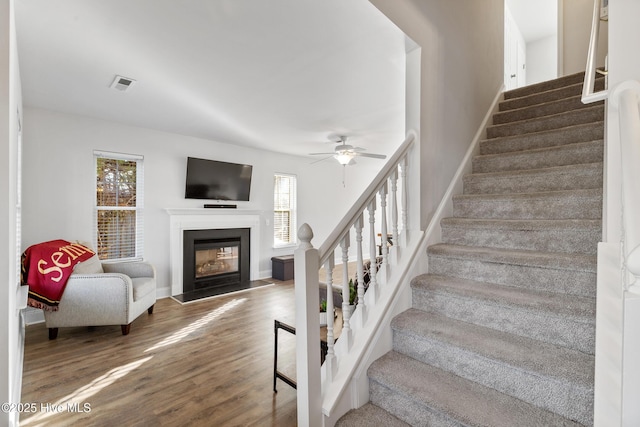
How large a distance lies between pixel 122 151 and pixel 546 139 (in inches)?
193

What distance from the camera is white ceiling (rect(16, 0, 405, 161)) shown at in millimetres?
2014

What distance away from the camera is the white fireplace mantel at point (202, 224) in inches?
187

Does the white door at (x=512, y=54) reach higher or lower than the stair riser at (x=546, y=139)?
higher

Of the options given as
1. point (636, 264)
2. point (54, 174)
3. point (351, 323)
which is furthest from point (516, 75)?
point (54, 174)

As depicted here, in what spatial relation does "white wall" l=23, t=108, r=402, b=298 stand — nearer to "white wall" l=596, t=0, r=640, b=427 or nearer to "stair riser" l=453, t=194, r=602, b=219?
"stair riser" l=453, t=194, r=602, b=219

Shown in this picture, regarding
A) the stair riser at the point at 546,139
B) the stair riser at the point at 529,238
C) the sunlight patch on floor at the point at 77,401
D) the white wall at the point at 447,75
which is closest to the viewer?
the stair riser at the point at 529,238

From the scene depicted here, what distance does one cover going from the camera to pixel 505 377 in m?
A: 1.46

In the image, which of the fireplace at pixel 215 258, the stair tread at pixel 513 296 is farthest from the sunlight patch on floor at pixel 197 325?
the stair tread at pixel 513 296

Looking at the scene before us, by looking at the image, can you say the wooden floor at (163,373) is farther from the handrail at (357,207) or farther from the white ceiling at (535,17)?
the white ceiling at (535,17)

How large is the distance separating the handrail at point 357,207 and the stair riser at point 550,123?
1433 mm

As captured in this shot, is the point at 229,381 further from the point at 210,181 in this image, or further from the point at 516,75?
the point at 516,75

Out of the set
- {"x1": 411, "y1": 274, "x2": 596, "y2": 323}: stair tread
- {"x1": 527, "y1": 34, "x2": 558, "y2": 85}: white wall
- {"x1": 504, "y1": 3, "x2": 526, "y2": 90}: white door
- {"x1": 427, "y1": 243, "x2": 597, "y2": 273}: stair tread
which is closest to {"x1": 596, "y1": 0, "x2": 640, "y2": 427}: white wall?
{"x1": 411, "y1": 274, "x2": 596, "y2": 323}: stair tread

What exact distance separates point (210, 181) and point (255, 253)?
61.0 inches

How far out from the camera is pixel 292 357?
273cm
